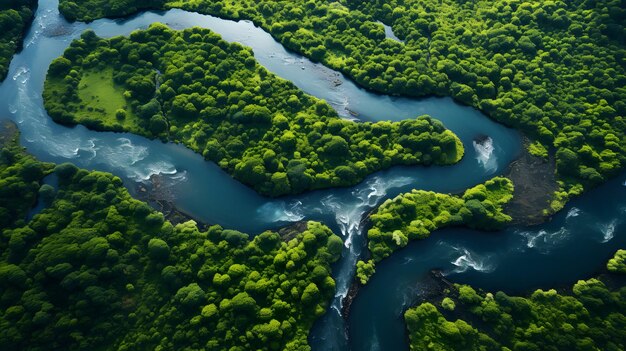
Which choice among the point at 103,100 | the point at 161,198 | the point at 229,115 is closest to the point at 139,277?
the point at 161,198

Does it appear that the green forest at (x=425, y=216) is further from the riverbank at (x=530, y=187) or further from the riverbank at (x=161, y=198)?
the riverbank at (x=161, y=198)

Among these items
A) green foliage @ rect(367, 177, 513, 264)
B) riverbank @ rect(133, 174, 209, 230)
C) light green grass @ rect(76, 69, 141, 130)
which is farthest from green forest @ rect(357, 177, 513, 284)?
light green grass @ rect(76, 69, 141, 130)

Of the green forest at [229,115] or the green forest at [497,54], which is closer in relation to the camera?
the green forest at [229,115]

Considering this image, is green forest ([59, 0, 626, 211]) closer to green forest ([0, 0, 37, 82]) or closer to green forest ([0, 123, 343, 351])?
green forest ([0, 0, 37, 82])

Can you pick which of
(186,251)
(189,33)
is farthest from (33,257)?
(189,33)

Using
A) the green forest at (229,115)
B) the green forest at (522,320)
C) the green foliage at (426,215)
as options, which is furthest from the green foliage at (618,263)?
the green forest at (229,115)

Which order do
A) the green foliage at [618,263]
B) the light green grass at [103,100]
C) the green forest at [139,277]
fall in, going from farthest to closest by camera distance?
the light green grass at [103,100], the green foliage at [618,263], the green forest at [139,277]
